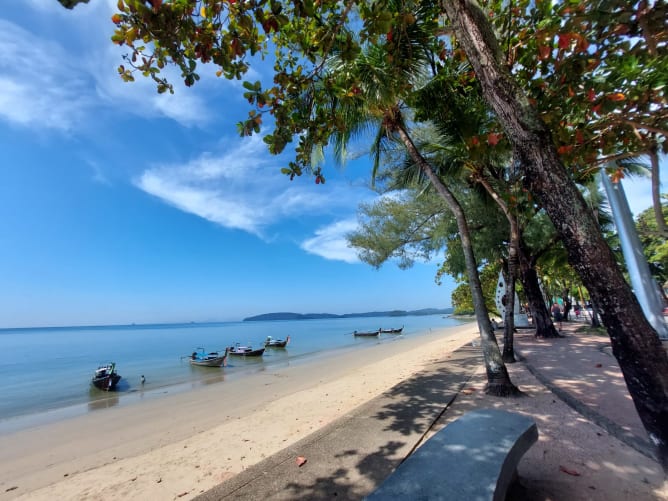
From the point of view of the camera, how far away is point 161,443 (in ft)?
21.5

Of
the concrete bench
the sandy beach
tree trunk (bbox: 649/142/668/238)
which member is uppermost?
tree trunk (bbox: 649/142/668/238)

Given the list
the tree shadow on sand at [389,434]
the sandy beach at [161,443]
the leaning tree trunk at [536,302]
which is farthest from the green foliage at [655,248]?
the sandy beach at [161,443]

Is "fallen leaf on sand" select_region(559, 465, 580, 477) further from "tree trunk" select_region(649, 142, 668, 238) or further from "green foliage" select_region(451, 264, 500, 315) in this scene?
"green foliage" select_region(451, 264, 500, 315)

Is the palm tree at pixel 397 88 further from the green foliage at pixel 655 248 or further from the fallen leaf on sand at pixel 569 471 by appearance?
the green foliage at pixel 655 248

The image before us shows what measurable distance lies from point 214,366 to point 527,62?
2078 cm

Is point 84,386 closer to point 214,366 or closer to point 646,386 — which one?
point 214,366

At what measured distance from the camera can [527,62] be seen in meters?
4.11

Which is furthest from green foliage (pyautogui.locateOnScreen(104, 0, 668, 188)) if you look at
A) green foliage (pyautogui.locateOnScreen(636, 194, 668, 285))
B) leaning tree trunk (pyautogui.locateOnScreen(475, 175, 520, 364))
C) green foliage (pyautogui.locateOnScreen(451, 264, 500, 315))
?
green foliage (pyautogui.locateOnScreen(636, 194, 668, 285))

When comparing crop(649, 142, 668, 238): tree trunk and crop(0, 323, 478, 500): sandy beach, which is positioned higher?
crop(649, 142, 668, 238): tree trunk

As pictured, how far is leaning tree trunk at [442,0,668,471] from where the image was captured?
214 cm

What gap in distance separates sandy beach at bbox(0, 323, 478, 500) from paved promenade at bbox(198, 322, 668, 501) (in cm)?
110

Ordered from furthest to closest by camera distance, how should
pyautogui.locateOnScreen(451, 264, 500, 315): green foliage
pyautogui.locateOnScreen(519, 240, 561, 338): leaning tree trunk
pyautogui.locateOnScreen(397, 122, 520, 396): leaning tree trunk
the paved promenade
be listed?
pyautogui.locateOnScreen(451, 264, 500, 315): green foliage
pyautogui.locateOnScreen(519, 240, 561, 338): leaning tree trunk
pyautogui.locateOnScreen(397, 122, 520, 396): leaning tree trunk
the paved promenade

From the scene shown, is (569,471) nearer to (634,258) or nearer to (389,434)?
(389,434)

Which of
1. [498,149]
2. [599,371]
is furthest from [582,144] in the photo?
[599,371]
